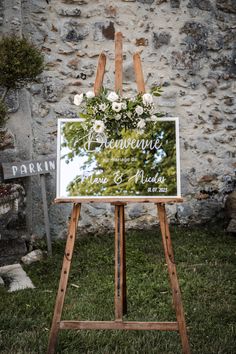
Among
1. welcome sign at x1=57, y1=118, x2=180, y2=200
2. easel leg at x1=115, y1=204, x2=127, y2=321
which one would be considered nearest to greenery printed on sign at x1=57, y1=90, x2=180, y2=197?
welcome sign at x1=57, y1=118, x2=180, y2=200

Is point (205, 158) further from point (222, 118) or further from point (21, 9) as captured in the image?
point (21, 9)

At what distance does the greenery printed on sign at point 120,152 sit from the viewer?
9.54 ft

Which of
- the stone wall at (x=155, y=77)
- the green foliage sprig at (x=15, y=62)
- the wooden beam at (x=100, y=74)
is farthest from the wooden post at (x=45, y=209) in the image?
the wooden beam at (x=100, y=74)

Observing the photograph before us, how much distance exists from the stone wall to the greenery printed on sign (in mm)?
2312

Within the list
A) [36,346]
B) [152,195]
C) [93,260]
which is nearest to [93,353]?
[36,346]

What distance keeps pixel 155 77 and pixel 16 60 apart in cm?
203

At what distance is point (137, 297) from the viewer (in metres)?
3.78

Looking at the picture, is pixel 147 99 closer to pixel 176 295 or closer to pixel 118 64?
pixel 118 64

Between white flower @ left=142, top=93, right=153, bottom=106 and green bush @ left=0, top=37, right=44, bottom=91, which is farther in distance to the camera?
green bush @ left=0, top=37, right=44, bottom=91

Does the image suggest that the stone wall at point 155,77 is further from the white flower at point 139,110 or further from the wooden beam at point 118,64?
the white flower at point 139,110

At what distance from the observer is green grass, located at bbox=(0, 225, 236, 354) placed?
301cm

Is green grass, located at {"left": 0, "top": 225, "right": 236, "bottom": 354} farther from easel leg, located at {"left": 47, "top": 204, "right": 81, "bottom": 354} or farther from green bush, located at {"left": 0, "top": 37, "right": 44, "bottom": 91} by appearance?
green bush, located at {"left": 0, "top": 37, "right": 44, "bottom": 91}

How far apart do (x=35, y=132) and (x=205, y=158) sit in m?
1.95

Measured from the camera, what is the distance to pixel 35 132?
5.42 m
